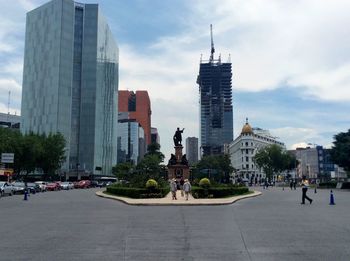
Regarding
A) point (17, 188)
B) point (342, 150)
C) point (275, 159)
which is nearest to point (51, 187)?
point (17, 188)

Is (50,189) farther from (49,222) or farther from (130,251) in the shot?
(130,251)

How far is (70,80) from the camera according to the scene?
129 metres

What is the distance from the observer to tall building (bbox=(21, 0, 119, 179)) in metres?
126

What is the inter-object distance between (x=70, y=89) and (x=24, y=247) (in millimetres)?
120449

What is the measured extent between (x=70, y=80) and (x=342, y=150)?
78507 mm

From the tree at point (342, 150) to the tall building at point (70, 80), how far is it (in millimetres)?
72576

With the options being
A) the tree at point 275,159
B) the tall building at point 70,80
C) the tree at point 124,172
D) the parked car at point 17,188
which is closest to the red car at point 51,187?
the tree at point 124,172

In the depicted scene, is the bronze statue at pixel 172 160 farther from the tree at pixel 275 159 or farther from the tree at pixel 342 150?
the tree at pixel 275 159

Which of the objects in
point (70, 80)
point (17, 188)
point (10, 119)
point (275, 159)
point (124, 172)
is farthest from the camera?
point (10, 119)

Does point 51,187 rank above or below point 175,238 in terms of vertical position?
above

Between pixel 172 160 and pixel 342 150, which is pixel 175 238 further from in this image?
pixel 342 150

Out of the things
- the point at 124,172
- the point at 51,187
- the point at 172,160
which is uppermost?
the point at 172,160

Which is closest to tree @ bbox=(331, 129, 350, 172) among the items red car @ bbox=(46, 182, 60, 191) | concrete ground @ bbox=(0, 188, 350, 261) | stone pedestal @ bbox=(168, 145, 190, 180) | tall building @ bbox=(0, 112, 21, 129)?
stone pedestal @ bbox=(168, 145, 190, 180)

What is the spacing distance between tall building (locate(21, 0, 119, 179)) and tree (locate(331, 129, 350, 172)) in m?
72.6
